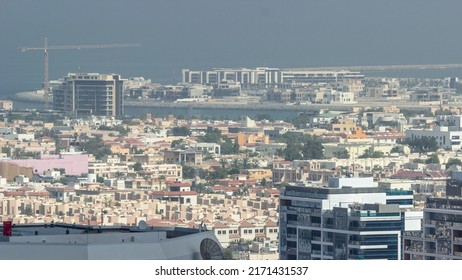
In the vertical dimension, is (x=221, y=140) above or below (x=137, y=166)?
above

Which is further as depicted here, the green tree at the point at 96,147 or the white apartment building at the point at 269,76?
the white apartment building at the point at 269,76

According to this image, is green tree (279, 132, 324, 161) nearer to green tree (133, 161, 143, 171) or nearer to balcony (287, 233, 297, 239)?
green tree (133, 161, 143, 171)

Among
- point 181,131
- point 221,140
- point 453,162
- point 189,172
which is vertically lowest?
point 189,172

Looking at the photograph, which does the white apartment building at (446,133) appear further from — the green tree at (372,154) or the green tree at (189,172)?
the green tree at (189,172)

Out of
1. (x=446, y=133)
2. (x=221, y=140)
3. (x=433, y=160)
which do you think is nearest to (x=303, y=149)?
(x=433, y=160)

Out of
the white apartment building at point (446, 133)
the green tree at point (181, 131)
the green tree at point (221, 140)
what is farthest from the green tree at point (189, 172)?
the green tree at point (181, 131)

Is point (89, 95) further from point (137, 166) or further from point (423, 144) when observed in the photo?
point (137, 166)

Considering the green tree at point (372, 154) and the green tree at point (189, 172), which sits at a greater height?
the green tree at point (372, 154)

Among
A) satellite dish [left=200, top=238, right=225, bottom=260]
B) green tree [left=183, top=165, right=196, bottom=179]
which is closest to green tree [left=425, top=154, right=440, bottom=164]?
green tree [left=183, top=165, right=196, bottom=179]
